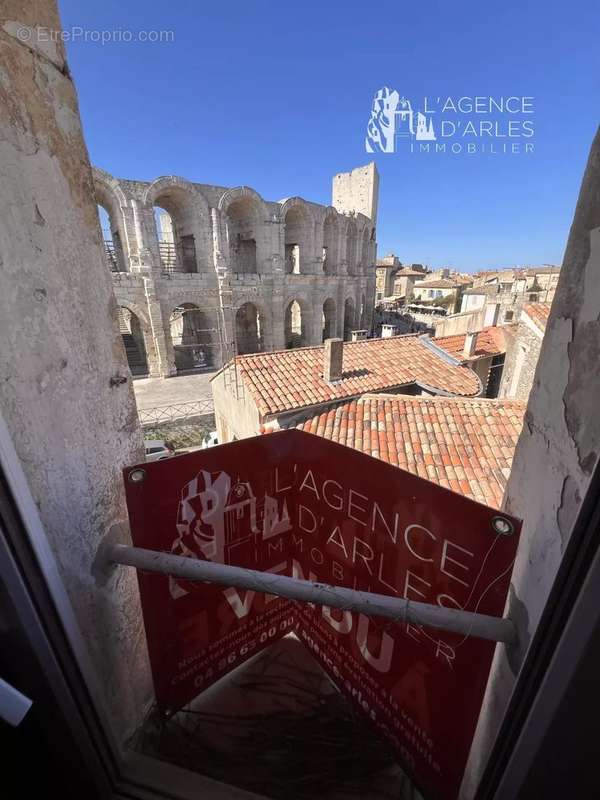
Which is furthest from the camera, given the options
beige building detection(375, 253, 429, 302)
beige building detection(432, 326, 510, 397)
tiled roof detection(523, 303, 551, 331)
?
beige building detection(375, 253, 429, 302)

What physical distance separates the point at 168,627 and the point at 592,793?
1.43m

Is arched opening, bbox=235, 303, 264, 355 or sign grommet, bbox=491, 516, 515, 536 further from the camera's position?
arched opening, bbox=235, 303, 264, 355

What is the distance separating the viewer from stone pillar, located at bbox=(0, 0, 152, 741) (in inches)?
35.5

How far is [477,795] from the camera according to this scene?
109cm

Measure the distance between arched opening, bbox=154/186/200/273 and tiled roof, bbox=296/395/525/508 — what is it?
14464 millimetres

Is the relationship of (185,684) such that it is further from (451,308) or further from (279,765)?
(451,308)

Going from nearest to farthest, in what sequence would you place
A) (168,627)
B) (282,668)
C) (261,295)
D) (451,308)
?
(168,627) < (282,668) < (261,295) < (451,308)

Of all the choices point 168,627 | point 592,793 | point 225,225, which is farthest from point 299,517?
point 225,225

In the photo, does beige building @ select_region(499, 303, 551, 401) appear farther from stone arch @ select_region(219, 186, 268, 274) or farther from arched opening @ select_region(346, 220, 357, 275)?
arched opening @ select_region(346, 220, 357, 275)

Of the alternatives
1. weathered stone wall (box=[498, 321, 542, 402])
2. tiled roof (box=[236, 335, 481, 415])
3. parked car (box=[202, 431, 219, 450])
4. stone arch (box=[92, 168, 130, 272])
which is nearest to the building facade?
stone arch (box=[92, 168, 130, 272])

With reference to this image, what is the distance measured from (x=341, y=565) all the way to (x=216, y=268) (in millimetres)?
18550

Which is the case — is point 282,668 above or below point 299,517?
below

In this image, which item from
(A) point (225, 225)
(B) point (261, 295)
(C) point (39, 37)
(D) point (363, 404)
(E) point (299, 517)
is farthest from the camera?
(B) point (261, 295)

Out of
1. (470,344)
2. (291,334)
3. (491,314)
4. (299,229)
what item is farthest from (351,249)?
(470,344)
